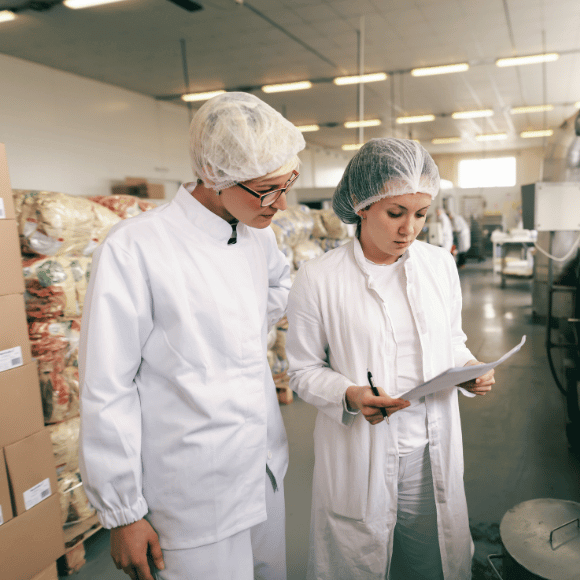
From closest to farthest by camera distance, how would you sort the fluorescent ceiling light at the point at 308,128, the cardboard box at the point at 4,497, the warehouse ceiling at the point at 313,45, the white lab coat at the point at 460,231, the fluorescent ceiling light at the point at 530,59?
the cardboard box at the point at 4,497, the warehouse ceiling at the point at 313,45, the fluorescent ceiling light at the point at 530,59, the white lab coat at the point at 460,231, the fluorescent ceiling light at the point at 308,128

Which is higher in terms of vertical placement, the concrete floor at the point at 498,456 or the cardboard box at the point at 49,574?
the cardboard box at the point at 49,574

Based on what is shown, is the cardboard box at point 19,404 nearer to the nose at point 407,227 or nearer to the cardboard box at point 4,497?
the cardboard box at point 4,497

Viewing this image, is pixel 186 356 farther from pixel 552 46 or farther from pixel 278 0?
pixel 552 46

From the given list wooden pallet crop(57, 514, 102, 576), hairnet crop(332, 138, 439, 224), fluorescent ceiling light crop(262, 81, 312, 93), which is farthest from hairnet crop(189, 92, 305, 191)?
fluorescent ceiling light crop(262, 81, 312, 93)

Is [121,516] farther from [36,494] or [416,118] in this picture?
[416,118]

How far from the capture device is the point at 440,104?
10.6 meters

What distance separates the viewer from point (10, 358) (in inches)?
68.8

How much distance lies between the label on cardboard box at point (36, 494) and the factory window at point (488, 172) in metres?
18.2

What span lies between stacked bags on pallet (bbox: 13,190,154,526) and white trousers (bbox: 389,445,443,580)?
151 centimetres

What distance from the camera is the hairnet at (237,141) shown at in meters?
1.03

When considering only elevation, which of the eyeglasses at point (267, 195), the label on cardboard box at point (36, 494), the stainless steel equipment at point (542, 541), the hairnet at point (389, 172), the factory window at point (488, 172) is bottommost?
the stainless steel equipment at point (542, 541)

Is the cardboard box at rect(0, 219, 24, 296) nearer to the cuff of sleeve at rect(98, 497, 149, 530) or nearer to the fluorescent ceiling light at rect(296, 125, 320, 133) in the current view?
the cuff of sleeve at rect(98, 497, 149, 530)

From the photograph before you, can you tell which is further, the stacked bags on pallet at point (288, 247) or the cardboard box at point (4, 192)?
the stacked bags on pallet at point (288, 247)

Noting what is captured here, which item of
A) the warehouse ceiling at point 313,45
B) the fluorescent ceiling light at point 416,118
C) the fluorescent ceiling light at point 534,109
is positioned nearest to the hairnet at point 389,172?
the warehouse ceiling at point 313,45
